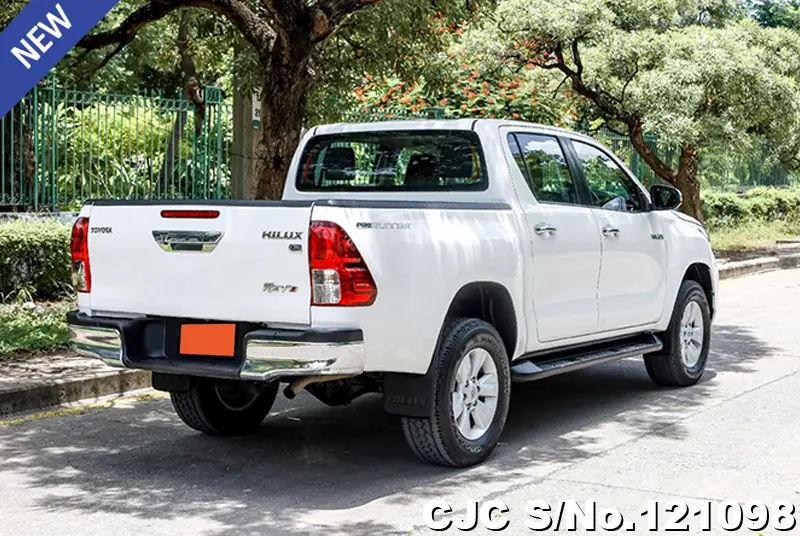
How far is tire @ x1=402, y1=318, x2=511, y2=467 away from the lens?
6133 mm

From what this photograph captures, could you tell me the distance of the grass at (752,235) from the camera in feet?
75.2

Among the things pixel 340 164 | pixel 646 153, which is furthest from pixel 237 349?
pixel 646 153

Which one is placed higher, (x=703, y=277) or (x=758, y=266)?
(x=703, y=277)

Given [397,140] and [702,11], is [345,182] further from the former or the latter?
[702,11]

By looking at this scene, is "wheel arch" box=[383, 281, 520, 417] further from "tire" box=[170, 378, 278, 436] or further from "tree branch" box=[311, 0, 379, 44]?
"tree branch" box=[311, 0, 379, 44]

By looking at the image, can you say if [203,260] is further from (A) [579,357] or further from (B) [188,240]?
(A) [579,357]

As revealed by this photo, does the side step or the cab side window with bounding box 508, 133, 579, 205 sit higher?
the cab side window with bounding box 508, 133, 579, 205

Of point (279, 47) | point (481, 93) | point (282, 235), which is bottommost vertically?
point (282, 235)

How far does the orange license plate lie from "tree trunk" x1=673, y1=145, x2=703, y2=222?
16228 millimetres

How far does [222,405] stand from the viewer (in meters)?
7.14

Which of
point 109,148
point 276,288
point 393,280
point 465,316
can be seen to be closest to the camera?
point 276,288

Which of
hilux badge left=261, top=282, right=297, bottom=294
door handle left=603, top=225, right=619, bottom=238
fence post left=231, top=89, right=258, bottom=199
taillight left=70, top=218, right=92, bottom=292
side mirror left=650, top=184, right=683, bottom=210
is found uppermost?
fence post left=231, top=89, right=258, bottom=199

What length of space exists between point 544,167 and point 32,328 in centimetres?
493

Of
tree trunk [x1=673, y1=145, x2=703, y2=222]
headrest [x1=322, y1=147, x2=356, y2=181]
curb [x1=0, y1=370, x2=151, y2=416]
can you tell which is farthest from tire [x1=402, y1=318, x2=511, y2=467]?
tree trunk [x1=673, y1=145, x2=703, y2=222]
